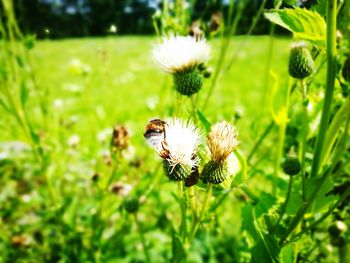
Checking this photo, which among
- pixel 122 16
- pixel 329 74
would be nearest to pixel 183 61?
pixel 329 74

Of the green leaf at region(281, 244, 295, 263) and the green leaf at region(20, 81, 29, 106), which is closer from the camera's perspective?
the green leaf at region(281, 244, 295, 263)

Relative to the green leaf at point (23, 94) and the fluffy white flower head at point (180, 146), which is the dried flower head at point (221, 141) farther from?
the green leaf at point (23, 94)

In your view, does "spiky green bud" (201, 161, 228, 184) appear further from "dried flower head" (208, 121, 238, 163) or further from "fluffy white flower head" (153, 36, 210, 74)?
"fluffy white flower head" (153, 36, 210, 74)

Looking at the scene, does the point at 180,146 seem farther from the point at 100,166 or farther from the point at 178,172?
the point at 100,166

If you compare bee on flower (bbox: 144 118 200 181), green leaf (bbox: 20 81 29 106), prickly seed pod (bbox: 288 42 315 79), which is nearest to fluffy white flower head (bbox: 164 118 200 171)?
bee on flower (bbox: 144 118 200 181)

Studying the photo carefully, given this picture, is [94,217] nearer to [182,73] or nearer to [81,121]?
[182,73]
